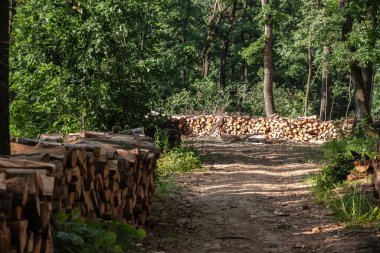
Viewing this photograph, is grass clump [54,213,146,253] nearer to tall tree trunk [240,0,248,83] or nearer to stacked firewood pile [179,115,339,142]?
stacked firewood pile [179,115,339,142]

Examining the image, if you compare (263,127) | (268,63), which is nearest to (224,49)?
(268,63)

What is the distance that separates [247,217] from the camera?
9.69 metres

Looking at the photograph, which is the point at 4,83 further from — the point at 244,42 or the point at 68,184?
the point at 244,42

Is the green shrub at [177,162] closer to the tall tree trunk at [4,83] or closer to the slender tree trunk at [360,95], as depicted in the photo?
the slender tree trunk at [360,95]

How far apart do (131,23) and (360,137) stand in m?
7.52

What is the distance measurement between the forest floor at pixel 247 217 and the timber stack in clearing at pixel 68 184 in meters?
0.62

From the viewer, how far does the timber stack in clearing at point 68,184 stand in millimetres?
4164

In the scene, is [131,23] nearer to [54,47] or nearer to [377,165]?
[54,47]

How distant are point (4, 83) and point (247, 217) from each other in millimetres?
4650

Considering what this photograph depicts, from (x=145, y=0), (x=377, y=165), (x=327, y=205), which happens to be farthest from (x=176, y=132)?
(x=377, y=165)

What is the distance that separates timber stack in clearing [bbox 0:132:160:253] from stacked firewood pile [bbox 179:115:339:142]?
1690 centimetres

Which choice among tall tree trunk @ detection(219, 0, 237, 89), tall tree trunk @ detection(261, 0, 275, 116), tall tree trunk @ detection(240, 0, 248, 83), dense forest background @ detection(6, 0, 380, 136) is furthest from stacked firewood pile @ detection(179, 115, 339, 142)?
tall tree trunk @ detection(240, 0, 248, 83)

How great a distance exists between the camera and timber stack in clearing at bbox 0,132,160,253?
4164 mm

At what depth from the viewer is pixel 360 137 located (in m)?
18.2
